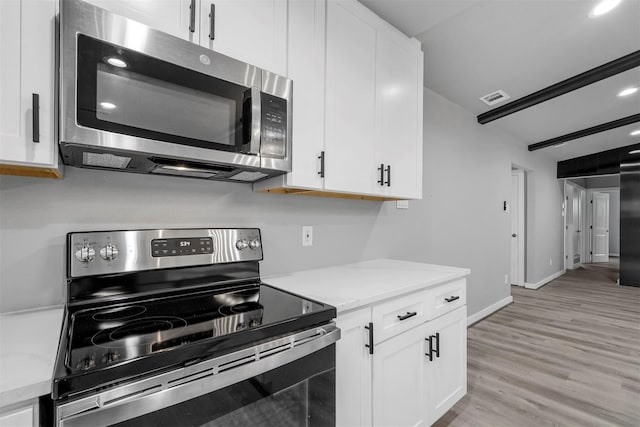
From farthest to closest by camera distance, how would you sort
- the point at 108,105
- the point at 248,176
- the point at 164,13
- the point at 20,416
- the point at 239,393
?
the point at 248,176 → the point at 164,13 → the point at 108,105 → the point at 239,393 → the point at 20,416

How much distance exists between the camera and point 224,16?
1.22 metres

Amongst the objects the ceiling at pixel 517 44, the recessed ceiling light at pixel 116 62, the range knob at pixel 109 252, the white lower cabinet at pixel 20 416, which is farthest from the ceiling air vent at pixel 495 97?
the white lower cabinet at pixel 20 416

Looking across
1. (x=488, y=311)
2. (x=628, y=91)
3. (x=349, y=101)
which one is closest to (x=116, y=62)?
(x=349, y=101)

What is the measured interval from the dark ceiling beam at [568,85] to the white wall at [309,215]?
0.27 m

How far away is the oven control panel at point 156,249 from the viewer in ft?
3.64

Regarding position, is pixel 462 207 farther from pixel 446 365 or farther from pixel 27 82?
pixel 27 82

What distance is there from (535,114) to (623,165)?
339cm

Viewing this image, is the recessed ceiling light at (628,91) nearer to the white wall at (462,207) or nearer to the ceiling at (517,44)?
the ceiling at (517,44)

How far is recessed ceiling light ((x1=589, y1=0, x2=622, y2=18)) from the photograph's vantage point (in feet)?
6.89

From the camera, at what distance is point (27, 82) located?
0.87 m

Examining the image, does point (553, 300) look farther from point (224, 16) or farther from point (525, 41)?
point (224, 16)

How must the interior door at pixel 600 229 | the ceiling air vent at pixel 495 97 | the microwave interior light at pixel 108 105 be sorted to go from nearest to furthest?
the microwave interior light at pixel 108 105, the ceiling air vent at pixel 495 97, the interior door at pixel 600 229

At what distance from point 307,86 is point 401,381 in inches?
59.2

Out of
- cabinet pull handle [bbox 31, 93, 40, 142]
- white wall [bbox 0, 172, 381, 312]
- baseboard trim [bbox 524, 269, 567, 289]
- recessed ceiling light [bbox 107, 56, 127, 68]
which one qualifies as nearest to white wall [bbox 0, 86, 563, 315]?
white wall [bbox 0, 172, 381, 312]
